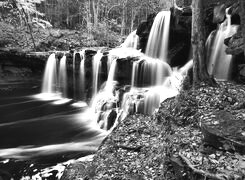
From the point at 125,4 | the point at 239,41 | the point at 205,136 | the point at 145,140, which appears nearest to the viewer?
the point at 205,136

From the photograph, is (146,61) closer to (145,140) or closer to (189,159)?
(145,140)

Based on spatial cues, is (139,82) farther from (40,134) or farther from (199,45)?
(199,45)

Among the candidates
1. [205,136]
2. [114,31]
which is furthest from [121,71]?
[114,31]

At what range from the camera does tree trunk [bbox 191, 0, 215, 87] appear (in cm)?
775

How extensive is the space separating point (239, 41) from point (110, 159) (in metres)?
7.34

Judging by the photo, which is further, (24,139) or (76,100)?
(76,100)

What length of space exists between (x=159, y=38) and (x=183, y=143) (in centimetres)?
1264

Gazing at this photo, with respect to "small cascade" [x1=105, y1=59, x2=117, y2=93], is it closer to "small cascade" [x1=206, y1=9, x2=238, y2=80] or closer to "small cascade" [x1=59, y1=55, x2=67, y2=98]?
"small cascade" [x1=59, y1=55, x2=67, y2=98]

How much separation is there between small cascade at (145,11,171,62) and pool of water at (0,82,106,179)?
677 centimetres

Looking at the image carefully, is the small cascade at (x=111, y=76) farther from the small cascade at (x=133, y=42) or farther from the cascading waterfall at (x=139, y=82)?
the small cascade at (x=133, y=42)

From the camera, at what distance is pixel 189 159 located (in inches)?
176

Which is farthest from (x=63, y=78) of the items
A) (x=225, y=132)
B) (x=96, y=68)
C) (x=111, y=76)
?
(x=225, y=132)

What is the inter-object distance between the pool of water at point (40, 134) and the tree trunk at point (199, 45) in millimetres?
5476

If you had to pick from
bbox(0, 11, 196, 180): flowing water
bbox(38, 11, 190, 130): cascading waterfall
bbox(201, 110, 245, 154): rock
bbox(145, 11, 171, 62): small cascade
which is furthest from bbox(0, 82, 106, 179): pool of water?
bbox(145, 11, 171, 62): small cascade
